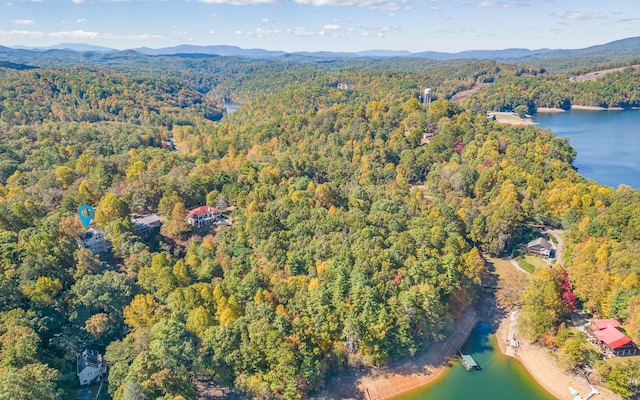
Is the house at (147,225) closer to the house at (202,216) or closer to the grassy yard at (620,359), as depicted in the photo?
the house at (202,216)

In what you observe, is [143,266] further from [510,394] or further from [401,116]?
[401,116]

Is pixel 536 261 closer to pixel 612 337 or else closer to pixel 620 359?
A: pixel 612 337

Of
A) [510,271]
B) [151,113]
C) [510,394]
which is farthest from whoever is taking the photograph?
[151,113]

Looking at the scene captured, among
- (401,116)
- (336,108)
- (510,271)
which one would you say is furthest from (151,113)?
(510,271)

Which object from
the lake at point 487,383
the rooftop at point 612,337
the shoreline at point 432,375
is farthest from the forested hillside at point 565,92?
the lake at point 487,383

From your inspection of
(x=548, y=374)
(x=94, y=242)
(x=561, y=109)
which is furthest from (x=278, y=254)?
(x=561, y=109)

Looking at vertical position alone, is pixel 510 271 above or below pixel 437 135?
below
